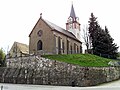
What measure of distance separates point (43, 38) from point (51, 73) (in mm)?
14537

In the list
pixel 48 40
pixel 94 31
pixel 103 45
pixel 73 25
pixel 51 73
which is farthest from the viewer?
pixel 73 25

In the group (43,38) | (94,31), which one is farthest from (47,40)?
(94,31)

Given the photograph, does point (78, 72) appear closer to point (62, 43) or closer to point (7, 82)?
point (7, 82)

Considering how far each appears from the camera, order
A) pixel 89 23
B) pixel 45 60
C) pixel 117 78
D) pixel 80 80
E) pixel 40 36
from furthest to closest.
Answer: pixel 89 23
pixel 40 36
pixel 117 78
pixel 45 60
pixel 80 80

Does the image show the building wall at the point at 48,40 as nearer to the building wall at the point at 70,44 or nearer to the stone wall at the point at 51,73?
the building wall at the point at 70,44

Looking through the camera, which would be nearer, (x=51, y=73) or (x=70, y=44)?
(x=51, y=73)

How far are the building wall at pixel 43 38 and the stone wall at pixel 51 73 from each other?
8412 mm

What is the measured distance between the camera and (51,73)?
35688mm

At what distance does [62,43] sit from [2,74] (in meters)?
16.4

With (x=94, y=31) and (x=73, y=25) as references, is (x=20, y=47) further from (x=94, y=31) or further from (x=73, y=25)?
(x=94, y=31)


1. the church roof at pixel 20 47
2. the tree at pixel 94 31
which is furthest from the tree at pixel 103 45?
the church roof at pixel 20 47

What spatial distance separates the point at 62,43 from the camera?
166 ft

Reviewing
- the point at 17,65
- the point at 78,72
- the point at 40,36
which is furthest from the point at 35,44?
the point at 78,72

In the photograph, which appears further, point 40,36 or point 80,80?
point 40,36
